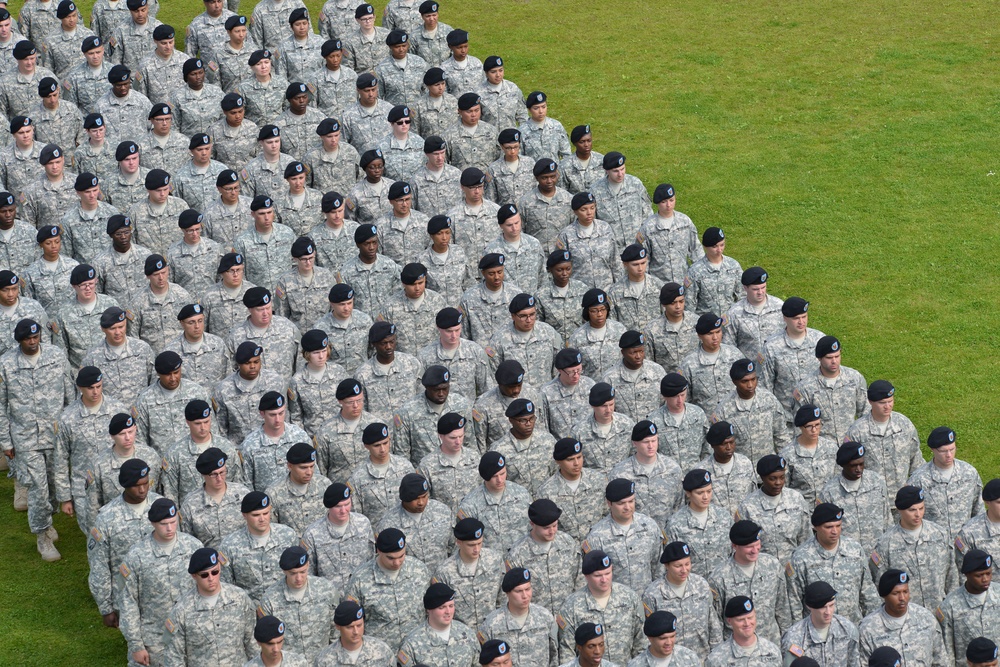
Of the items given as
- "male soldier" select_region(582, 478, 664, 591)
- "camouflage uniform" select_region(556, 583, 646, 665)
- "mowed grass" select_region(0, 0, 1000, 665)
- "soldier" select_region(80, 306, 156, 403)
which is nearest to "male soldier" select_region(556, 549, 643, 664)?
"camouflage uniform" select_region(556, 583, 646, 665)

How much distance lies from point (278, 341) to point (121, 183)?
3.29 meters

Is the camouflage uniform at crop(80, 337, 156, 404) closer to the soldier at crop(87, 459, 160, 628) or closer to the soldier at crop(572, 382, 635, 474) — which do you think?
the soldier at crop(87, 459, 160, 628)

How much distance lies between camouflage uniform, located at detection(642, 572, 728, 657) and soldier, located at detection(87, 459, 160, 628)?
12.3 feet

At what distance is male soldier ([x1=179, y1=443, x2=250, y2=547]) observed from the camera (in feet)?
42.9

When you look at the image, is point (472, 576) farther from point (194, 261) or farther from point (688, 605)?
point (194, 261)

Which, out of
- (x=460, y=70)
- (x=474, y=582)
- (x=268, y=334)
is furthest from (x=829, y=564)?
(x=460, y=70)

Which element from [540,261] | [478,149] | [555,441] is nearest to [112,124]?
[478,149]

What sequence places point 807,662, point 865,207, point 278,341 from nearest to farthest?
1. point 807,662
2. point 278,341
3. point 865,207

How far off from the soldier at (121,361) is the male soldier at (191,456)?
1.30 metres

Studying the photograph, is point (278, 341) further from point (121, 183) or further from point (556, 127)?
point (556, 127)

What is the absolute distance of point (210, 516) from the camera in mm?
13102

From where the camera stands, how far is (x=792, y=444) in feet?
45.5

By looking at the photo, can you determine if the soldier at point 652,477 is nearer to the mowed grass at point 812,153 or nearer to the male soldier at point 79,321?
the mowed grass at point 812,153

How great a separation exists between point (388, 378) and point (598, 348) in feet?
5.92
